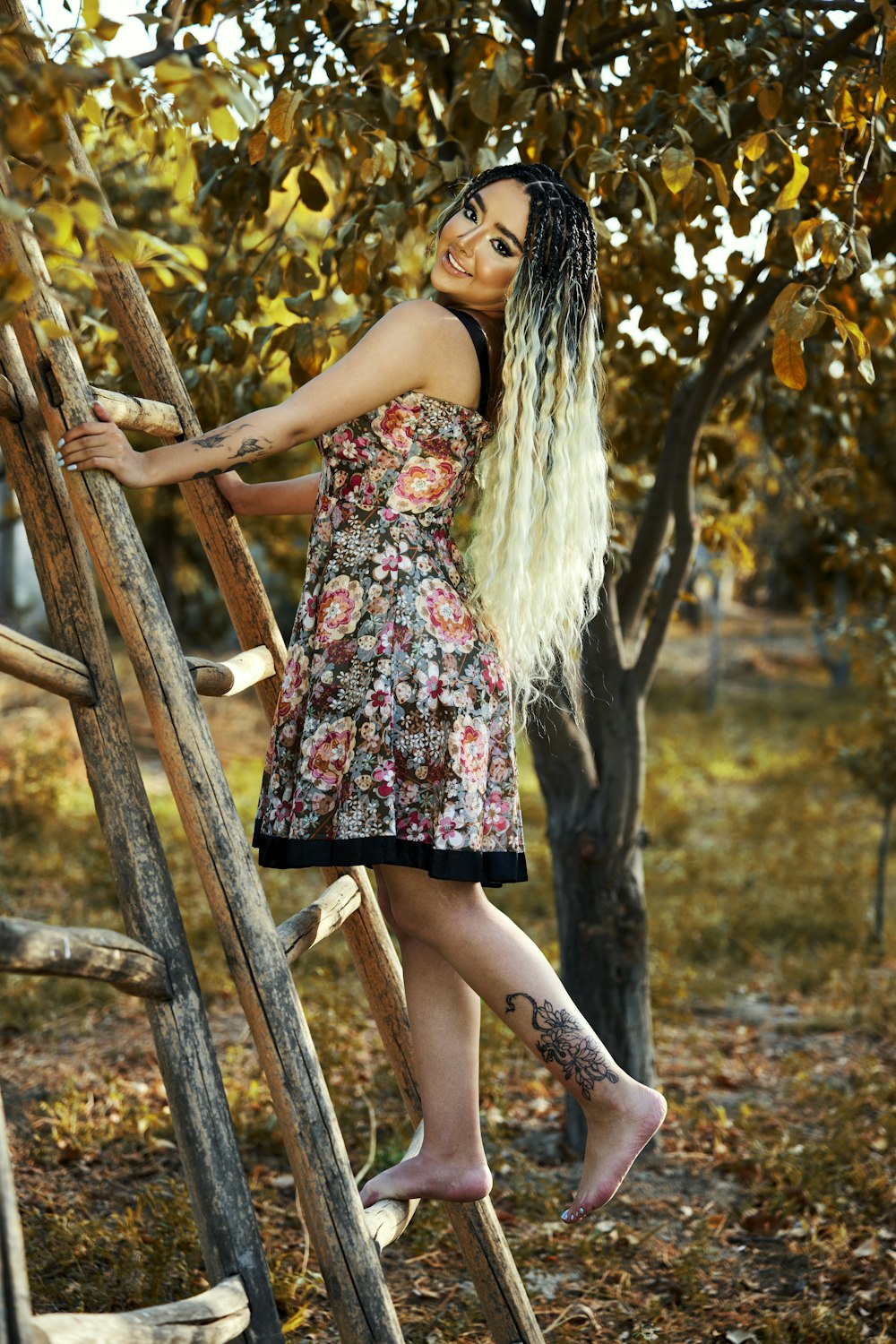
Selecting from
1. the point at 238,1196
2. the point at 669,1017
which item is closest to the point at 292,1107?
the point at 238,1196

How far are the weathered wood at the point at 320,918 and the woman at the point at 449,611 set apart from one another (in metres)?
0.09

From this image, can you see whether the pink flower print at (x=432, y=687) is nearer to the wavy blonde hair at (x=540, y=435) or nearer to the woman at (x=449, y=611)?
the woman at (x=449, y=611)

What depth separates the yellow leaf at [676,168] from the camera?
212cm

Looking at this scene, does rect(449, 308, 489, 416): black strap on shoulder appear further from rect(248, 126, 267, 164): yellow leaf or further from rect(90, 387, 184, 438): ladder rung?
rect(248, 126, 267, 164): yellow leaf

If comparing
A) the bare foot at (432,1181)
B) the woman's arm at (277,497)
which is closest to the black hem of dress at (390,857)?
the bare foot at (432,1181)

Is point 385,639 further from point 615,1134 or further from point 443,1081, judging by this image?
point 615,1134

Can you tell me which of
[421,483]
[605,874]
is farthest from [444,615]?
[605,874]

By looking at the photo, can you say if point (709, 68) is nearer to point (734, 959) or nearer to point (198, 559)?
point (734, 959)

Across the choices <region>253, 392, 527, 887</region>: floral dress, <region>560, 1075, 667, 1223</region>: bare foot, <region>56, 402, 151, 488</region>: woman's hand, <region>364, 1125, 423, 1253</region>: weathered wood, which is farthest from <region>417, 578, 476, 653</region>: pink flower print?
<region>364, 1125, 423, 1253</region>: weathered wood

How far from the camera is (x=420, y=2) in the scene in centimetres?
265

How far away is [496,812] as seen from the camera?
6.35ft

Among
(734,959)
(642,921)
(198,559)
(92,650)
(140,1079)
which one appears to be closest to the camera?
(92,650)

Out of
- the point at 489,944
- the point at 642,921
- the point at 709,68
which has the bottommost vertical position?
the point at 642,921

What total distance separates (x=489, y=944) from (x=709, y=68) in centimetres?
183
